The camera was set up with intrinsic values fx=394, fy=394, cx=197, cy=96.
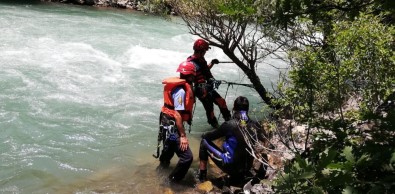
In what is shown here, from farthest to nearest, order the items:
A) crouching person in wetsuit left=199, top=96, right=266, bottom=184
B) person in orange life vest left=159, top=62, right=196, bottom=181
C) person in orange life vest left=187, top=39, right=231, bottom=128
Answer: person in orange life vest left=187, top=39, right=231, bottom=128 < person in orange life vest left=159, top=62, right=196, bottom=181 < crouching person in wetsuit left=199, top=96, right=266, bottom=184

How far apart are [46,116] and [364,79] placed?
20.3 feet

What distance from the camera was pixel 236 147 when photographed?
18.1ft

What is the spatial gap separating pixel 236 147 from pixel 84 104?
4.74 m

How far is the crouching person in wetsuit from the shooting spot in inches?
212

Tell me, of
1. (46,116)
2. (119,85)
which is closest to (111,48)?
(119,85)

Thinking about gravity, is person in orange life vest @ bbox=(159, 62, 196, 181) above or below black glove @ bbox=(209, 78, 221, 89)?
below

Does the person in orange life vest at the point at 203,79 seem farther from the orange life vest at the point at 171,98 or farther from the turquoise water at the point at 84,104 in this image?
the orange life vest at the point at 171,98

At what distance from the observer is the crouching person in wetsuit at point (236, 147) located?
5.39 metres

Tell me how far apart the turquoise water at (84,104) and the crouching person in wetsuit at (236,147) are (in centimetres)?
66

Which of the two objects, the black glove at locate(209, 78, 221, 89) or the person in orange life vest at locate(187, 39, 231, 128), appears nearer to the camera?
the person in orange life vest at locate(187, 39, 231, 128)

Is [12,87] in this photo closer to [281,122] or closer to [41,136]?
[41,136]

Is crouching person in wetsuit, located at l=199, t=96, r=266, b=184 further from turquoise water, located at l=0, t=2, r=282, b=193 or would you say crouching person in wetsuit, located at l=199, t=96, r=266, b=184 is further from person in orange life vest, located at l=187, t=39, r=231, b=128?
person in orange life vest, located at l=187, t=39, r=231, b=128

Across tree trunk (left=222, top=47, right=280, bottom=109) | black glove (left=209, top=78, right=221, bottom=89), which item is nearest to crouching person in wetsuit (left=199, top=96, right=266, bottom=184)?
black glove (left=209, top=78, right=221, bottom=89)

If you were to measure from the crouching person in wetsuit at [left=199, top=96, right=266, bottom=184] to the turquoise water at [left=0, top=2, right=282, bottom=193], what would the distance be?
0.66 m
